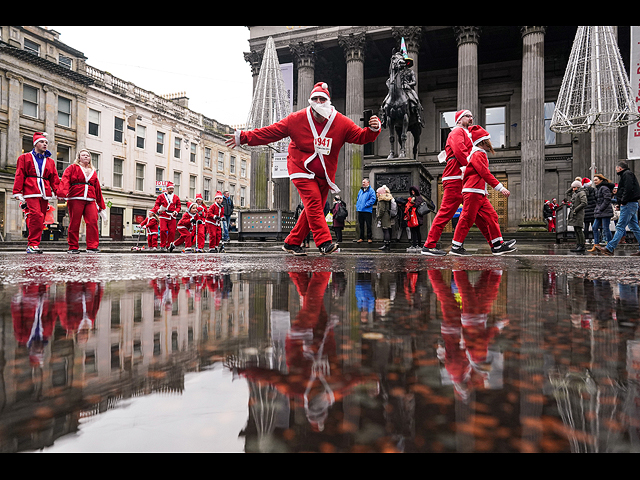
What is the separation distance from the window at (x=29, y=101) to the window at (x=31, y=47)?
268 centimetres

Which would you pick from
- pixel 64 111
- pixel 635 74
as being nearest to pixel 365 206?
pixel 635 74

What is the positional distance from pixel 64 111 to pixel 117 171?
5268 mm

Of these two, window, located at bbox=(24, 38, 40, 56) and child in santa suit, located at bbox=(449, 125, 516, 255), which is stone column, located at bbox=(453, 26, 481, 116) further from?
window, located at bbox=(24, 38, 40, 56)

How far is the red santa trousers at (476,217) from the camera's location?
5145 mm

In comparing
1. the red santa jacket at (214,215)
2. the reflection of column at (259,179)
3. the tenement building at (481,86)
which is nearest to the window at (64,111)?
the tenement building at (481,86)

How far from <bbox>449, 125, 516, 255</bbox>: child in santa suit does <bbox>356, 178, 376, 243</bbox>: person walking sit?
17.8 feet

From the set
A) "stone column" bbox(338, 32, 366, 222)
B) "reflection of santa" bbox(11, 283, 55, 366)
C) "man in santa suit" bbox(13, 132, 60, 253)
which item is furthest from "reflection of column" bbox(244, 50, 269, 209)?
"reflection of santa" bbox(11, 283, 55, 366)

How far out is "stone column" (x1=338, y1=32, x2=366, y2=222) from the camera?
21484 millimetres

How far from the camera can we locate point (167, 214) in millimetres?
12641

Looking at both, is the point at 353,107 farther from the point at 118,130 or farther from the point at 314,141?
the point at 118,130

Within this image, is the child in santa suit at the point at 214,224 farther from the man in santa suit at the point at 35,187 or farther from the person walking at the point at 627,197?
the person walking at the point at 627,197
